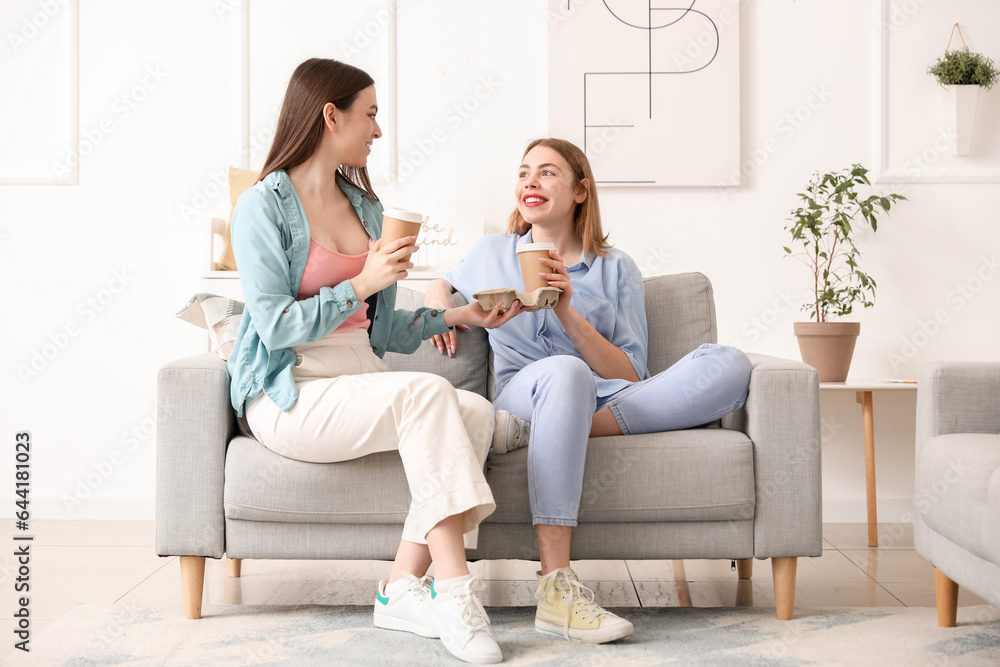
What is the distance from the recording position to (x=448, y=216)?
299 centimetres

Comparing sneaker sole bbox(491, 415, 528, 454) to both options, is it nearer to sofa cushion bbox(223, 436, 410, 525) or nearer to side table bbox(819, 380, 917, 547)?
sofa cushion bbox(223, 436, 410, 525)

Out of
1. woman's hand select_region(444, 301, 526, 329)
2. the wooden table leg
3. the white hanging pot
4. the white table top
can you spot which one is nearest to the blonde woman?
woman's hand select_region(444, 301, 526, 329)

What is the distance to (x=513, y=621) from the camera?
A: 1744 mm

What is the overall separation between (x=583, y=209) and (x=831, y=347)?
105cm

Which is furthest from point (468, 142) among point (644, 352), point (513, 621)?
point (513, 621)

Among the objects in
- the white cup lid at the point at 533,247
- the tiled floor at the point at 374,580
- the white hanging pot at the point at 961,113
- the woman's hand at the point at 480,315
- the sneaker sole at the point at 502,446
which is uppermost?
the white hanging pot at the point at 961,113

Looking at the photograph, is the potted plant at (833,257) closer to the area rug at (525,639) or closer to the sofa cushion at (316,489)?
the area rug at (525,639)

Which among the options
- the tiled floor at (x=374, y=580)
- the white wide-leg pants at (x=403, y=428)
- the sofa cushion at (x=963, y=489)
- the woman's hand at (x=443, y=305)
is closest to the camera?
the sofa cushion at (x=963, y=489)

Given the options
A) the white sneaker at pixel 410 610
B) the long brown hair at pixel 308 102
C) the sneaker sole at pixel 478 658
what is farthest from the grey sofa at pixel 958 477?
the long brown hair at pixel 308 102

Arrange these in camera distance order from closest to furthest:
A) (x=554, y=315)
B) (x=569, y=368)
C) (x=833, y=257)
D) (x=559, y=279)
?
1. (x=569, y=368)
2. (x=559, y=279)
3. (x=554, y=315)
4. (x=833, y=257)

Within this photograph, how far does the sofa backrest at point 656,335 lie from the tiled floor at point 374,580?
557 mm

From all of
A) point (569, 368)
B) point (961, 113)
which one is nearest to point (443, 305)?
point (569, 368)

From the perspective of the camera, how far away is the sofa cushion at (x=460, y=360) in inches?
84.5

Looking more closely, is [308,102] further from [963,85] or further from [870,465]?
[963,85]
